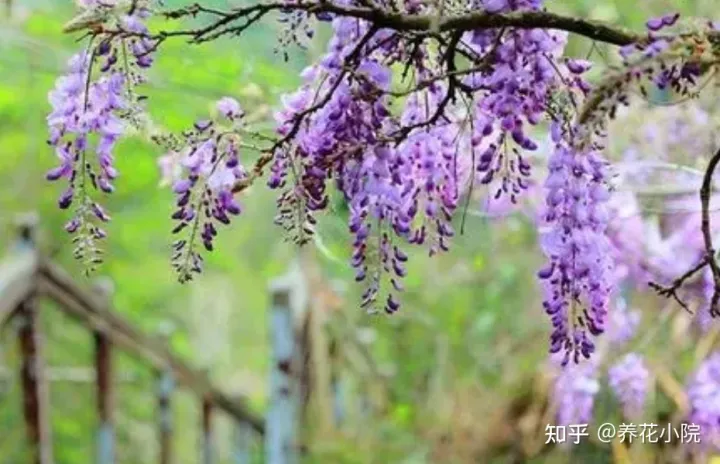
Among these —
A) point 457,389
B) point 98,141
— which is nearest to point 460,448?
point 457,389

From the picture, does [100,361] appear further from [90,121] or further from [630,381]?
[90,121]

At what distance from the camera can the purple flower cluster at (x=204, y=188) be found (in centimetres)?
88

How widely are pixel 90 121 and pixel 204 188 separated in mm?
85

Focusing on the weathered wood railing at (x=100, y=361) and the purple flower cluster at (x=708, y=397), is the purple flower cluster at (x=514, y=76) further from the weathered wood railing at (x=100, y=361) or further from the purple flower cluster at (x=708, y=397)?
the weathered wood railing at (x=100, y=361)

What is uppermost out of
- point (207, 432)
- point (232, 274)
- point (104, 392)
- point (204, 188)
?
point (232, 274)

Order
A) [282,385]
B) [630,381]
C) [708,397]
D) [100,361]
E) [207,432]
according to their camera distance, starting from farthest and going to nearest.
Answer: [207,432], [282,385], [100,361], [630,381], [708,397]

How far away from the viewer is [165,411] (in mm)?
3086

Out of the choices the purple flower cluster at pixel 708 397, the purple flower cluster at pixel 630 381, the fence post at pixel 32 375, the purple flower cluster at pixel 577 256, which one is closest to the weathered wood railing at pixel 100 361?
the fence post at pixel 32 375

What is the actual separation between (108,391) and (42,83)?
792mm

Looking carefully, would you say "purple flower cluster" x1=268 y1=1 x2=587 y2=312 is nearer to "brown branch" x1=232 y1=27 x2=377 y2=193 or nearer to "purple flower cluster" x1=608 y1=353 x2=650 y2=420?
"brown branch" x1=232 y1=27 x2=377 y2=193

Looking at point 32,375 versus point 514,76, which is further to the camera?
point 32,375

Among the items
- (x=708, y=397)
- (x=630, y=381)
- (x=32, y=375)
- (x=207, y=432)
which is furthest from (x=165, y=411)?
(x=708, y=397)

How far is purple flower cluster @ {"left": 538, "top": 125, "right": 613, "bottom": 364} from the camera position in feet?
2.95

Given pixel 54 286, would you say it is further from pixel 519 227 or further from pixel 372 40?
pixel 519 227
